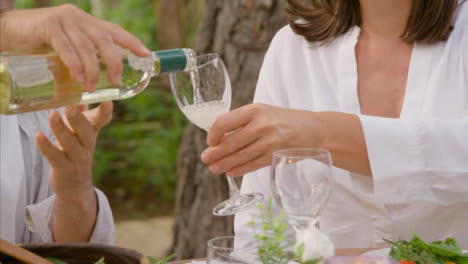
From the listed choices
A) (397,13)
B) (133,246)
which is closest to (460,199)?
(397,13)

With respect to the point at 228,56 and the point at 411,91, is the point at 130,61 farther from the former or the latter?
the point at 228,56

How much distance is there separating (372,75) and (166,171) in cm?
433

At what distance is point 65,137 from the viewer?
1.66m

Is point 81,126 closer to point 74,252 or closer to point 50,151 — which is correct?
point 50,151

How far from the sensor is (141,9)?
7867mm

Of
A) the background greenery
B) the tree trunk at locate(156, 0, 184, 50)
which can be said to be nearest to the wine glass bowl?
the background greenery

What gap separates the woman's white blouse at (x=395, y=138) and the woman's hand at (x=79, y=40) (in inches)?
29.0

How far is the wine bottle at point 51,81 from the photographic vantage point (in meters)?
1.37

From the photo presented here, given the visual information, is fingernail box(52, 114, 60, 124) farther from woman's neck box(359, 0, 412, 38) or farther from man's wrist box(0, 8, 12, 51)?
woman's neck box(359, 0, 412, 38)

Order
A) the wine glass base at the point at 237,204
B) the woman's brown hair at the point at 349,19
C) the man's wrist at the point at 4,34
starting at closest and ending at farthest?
the man's wrist at the point at 4,34
the wine glass base at the point at 237,204
the woman's brown hair at the point at 349,19

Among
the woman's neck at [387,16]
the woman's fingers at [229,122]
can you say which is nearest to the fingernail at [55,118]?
the woman's fingers at [229,122]

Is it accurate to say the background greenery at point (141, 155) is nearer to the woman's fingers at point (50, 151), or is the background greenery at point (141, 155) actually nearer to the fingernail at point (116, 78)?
the woman's fingers at point (50, 151)

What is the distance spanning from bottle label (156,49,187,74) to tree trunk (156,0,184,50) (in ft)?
18.8

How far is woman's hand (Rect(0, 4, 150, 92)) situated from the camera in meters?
1.35
